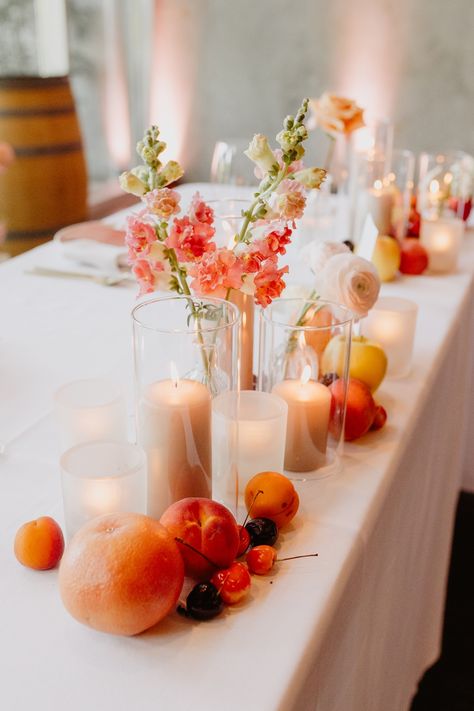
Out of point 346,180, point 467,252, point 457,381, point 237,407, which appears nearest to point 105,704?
point 237,407

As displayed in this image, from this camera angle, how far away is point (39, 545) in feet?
2.11

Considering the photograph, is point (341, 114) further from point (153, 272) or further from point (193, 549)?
point (193, 549)

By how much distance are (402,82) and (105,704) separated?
10.7 ft

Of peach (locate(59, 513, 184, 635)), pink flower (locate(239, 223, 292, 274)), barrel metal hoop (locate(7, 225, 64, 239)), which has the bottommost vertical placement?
barrel metal hoop (locate(7, 225, 64, 239))

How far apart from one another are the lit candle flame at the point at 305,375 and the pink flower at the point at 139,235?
0.72 feet

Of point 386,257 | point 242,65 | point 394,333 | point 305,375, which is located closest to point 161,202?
point 305,375

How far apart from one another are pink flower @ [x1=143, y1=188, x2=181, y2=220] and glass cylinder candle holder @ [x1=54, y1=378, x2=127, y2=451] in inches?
8.0

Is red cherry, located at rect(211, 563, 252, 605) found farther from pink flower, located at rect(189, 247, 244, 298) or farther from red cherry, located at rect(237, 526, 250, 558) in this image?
pink flower, located at rect(189, 247, 244, 298)

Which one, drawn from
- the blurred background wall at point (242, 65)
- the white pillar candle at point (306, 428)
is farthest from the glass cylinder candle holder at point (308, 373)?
the blurred background wall at point (242, 65)

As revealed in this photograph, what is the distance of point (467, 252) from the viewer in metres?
1.71

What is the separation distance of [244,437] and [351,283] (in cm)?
22

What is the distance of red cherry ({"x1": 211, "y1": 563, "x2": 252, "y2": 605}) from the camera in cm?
61

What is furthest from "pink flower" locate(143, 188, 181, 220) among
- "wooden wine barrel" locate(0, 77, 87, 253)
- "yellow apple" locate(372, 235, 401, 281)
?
"wooden wine barrel" locate(0, 77, 87, 253)

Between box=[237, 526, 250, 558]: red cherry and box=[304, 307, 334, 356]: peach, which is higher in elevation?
box=[304, 307, 334, 356]: peach
